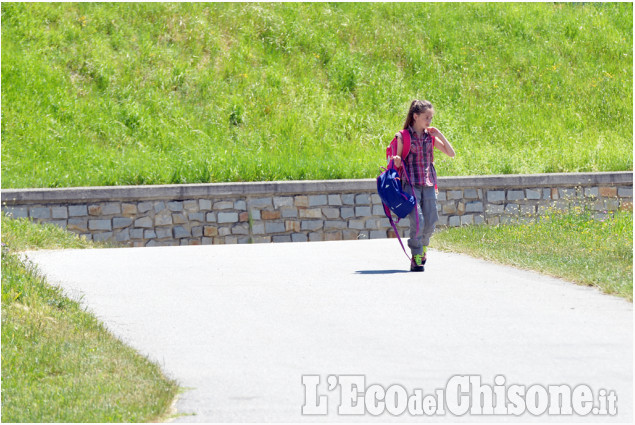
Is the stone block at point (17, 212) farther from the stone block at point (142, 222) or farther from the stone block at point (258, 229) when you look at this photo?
the stone block at point (258, 229)

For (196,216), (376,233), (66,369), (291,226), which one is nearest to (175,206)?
(196,216)

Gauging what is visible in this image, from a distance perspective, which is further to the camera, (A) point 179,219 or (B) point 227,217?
(B) point 227,217

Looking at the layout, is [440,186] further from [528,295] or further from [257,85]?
[528,295]

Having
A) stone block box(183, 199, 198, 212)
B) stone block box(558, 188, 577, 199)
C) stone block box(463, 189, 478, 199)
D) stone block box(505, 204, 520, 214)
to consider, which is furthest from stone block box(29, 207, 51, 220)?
stone block box(558, 188, 577, 199)

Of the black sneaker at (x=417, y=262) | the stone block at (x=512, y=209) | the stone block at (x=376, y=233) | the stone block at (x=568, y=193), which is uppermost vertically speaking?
the black sneaker at (x=417, y=262)

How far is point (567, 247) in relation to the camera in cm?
1031

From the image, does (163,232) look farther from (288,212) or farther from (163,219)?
(288,212)

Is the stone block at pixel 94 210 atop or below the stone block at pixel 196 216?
atop

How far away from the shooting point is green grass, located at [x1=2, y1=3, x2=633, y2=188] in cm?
1720

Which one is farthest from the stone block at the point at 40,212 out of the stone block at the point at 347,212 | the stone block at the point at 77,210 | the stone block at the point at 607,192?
the stone block at the point at 607,192

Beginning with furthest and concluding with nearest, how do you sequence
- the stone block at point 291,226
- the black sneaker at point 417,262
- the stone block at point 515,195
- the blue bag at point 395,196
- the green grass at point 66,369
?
the stone block at point 515,195
the stone block at point 291,226
the black sneaker at point 417,262
the blue bag at point 395,196
the green grass at point 66,369

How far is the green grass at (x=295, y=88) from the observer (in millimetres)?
17203

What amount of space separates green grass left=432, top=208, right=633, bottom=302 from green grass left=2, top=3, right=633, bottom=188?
4.51 meters

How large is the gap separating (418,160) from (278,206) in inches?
252
